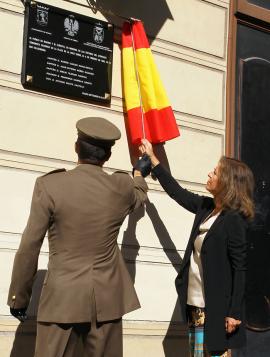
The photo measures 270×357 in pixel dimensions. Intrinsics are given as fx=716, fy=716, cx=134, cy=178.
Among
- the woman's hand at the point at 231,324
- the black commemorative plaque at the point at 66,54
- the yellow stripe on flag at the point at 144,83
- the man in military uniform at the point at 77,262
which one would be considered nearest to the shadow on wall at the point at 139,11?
the black commemorative plaque at the point at 66,54

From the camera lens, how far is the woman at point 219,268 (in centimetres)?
446

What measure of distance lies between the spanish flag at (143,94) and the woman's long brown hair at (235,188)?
0.78 m

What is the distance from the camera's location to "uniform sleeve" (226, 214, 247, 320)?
4453 mm

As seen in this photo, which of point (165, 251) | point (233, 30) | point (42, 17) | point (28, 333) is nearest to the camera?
point (28, 333)

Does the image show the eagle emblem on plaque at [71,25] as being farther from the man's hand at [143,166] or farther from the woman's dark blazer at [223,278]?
the woman's dark blazer at [223,278]

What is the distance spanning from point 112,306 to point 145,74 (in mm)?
2119

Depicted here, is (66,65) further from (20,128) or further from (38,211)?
(38,211)

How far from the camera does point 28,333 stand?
15.9 feet

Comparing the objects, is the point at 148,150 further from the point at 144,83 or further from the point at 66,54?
the point at 66,54

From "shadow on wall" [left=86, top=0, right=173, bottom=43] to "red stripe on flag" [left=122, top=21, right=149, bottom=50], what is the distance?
0.34 ft

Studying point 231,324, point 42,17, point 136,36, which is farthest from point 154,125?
point 231,324

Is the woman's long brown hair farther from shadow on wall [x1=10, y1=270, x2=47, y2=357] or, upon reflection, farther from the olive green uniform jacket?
shadow on wall [x1=10, y1=270, x2=47, y2=357]

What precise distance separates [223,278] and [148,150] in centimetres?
116

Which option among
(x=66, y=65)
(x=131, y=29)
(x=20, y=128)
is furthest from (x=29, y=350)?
(x=131, y=29)
